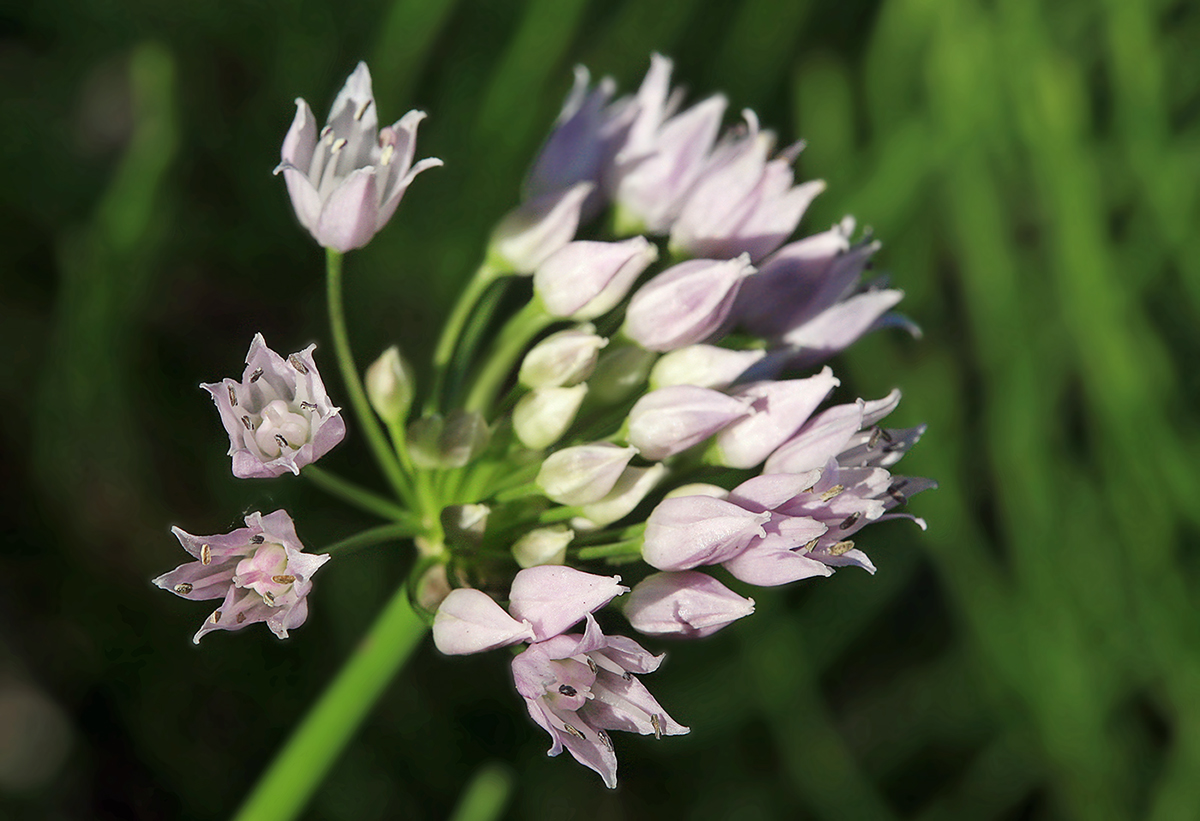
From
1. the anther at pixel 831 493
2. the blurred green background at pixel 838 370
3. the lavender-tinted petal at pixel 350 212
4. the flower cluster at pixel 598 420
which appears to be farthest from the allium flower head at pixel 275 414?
the blurred green background at pixel 838 370

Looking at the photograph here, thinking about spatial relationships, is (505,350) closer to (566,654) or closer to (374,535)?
(374,535)

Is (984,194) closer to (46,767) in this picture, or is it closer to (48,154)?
(48,154)

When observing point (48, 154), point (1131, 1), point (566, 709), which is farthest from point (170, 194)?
point (1131, 1)

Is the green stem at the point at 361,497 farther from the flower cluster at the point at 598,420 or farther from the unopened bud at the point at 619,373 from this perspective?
the unopened bud at the point at 619,373

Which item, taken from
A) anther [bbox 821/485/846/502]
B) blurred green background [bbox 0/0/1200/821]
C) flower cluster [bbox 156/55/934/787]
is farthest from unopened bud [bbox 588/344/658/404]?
blurred green background [bbox 0/0/1200/821]

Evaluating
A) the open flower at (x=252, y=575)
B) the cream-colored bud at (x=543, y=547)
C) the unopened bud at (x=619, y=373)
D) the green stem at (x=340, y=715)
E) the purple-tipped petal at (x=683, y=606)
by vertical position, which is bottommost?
the green stem at (x=340, y=715)

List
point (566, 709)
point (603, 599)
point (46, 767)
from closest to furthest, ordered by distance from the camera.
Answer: point (603, 599) < point (566, 709) < point (46, 767)

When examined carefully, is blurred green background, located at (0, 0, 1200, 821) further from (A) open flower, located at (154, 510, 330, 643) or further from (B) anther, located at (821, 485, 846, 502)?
(B) anther, located at (821, 485, 846, 502)

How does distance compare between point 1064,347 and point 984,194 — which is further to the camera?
point 1064,347
